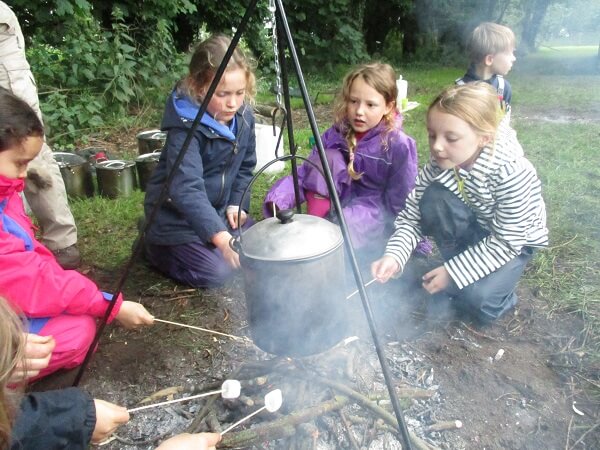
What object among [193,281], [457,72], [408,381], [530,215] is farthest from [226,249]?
[457,72]

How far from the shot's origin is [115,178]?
4137 mm

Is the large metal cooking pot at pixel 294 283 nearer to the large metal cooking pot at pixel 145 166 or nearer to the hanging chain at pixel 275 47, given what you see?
the hanging chain at pixel 275 47

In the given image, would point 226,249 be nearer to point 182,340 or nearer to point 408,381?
point 182,340

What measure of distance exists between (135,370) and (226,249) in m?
0.73

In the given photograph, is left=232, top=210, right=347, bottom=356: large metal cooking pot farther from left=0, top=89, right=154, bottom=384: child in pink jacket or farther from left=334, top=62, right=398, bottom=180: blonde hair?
left=334, top=62, right=398, bottom=180: blonde hair

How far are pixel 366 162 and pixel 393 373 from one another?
1.35 m

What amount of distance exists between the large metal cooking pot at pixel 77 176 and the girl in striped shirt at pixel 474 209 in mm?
2813

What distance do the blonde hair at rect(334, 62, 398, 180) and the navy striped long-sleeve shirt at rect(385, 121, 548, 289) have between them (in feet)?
1.80

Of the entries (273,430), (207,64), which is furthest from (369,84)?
(273,430)

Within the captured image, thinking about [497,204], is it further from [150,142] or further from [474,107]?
[150,142]

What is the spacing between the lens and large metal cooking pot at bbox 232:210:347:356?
5.15ft

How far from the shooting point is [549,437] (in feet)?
6.22

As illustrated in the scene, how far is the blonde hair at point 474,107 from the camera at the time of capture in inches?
84.5

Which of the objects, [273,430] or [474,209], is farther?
[474,209]
